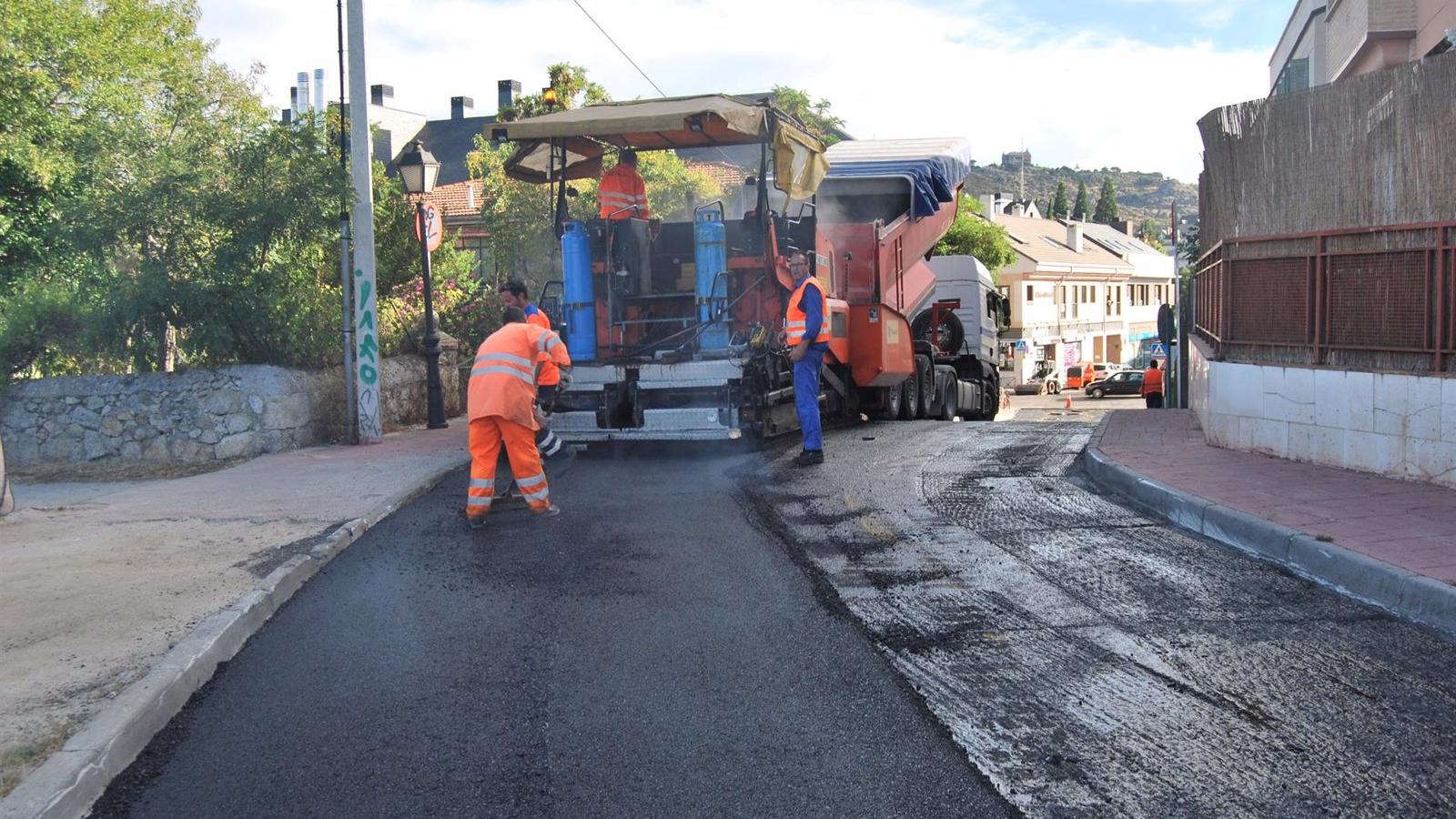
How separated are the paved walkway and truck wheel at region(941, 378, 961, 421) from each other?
5856 millimetres

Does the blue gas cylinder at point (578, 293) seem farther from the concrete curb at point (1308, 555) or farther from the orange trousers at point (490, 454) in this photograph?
the concrete curb at point (1308, 555)

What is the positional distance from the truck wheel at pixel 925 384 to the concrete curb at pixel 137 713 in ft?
33.6

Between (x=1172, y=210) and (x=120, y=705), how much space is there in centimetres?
3070

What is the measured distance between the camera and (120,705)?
13.5ft

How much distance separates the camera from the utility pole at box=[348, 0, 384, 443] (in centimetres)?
1198

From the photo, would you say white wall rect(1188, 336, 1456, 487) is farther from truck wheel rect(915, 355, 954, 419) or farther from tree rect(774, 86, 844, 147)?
tree rect(774, 86, 844, 147)

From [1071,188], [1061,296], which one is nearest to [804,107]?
[1061,296]

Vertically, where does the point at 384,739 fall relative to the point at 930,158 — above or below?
below

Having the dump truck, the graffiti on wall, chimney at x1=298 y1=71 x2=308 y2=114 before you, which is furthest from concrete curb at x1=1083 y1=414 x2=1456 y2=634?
chimney at x1=298 y1=71 x2=308 y2=114

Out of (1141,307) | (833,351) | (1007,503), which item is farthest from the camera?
(1141,307)

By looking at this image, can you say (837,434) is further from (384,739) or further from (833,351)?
(384,739)

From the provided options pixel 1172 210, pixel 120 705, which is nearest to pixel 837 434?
pixel 120 705

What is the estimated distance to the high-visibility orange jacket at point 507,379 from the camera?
7.66 meters

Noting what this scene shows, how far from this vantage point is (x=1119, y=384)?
48125 millimetres
